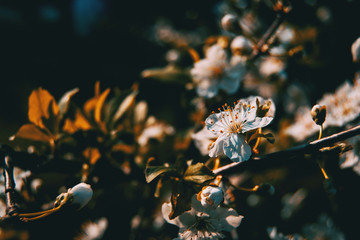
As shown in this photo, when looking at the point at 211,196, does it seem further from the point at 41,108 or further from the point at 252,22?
the point at 252,22

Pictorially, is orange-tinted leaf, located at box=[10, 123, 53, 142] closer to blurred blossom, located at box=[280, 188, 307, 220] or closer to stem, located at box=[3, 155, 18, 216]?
stem, located at box=[3, 155, 18, 216]

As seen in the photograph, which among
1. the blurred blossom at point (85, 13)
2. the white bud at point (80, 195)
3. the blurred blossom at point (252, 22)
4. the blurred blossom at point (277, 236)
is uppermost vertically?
the blurred blossom at point (85, 13)

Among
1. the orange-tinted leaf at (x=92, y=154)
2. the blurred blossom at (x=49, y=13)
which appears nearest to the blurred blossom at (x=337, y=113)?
the orange-tinted leaf at (x=92, y=154)

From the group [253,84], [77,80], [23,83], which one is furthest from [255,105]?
[23,83]

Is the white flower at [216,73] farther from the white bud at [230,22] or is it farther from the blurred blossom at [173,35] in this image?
the blurred blossom at [173,35]

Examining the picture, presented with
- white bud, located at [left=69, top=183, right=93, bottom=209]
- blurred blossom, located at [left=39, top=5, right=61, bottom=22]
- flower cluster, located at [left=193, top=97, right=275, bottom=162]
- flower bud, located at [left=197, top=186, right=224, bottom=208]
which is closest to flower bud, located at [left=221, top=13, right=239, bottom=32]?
flower cluster, located at [left=193, top=97, right=275, bottom=162]

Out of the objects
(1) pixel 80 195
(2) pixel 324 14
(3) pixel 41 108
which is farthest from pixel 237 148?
(2) pixel 324 14
